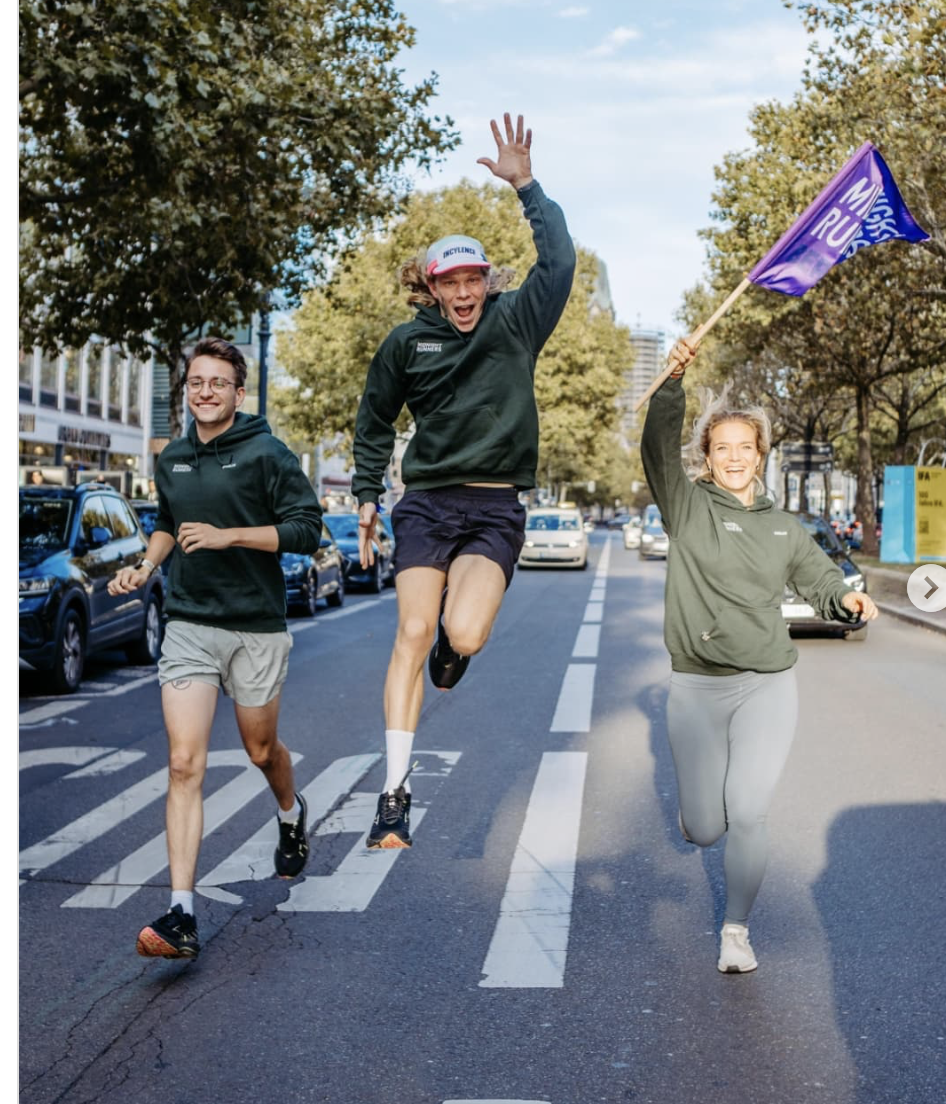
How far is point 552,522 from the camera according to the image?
137 ft

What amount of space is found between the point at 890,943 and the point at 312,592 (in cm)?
1772

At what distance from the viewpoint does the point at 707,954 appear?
6027mm

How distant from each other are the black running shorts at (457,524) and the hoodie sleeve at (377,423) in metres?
0.11

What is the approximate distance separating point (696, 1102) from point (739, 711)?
135cm

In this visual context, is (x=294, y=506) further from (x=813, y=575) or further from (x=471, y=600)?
(x=813, y=575)

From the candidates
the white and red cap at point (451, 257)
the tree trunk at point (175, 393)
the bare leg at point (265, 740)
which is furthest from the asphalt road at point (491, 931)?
the tree trunk at point (175, 393)

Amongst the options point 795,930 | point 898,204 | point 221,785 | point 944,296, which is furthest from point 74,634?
point 944,296

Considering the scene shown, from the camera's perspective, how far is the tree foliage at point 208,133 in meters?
13.8

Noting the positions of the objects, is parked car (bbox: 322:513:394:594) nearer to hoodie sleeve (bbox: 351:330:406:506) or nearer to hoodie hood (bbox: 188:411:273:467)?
hoodie hood (bbox: 188:411:273:467)

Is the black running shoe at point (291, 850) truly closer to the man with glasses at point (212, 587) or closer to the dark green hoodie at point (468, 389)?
the man with glasses at point (212, 587)

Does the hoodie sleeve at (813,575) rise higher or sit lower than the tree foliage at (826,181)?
lower

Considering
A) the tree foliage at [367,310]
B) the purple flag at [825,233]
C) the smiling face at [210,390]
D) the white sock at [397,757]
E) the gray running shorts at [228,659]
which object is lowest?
the white sock at [397,757]

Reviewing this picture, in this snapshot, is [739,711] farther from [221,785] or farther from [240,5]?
[240,5]

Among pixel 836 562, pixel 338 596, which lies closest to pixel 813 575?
pixel 836 562
